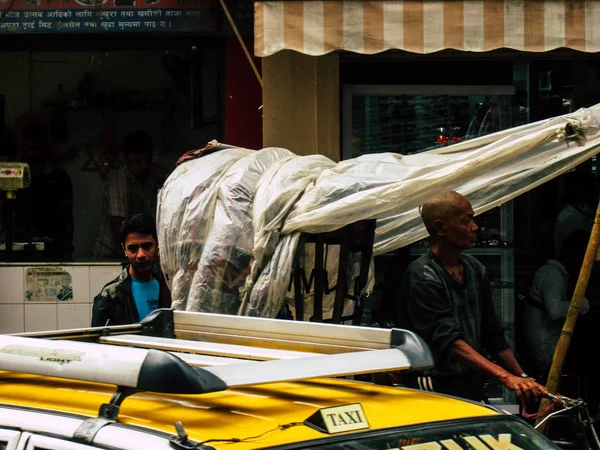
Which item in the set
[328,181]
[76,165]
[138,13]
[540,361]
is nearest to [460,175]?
[328,181]

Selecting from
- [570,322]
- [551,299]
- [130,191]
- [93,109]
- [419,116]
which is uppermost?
[93,109]

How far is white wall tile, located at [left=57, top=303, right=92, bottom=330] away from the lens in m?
8.56

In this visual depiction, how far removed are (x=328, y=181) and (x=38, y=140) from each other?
450 centimetres

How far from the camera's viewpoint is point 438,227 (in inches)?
197

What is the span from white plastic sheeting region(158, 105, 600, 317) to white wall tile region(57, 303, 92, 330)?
9.23 ft

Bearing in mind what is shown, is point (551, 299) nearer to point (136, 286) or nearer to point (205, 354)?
point (136, 286)

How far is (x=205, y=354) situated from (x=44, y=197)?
20.3 ft

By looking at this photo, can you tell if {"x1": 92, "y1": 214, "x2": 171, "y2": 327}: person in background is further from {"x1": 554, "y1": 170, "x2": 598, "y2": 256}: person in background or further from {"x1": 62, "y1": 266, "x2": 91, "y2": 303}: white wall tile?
{"x1": 554, "y1": 170, "x2": 598, "y2": 256}: person in background

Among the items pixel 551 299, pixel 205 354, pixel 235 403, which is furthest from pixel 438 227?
pixel 551 299

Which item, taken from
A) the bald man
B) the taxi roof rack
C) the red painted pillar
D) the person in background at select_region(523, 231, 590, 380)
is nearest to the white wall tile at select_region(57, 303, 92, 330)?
the red painted pillar

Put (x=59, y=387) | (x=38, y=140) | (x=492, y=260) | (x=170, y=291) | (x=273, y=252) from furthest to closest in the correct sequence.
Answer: (x=38, y=140)
(x=492, y=260)
(x=170, y=291)
(x=273, y=252)
(x=59, y=387)

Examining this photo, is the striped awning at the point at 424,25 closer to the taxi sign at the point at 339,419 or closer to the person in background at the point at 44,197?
the person in background at the point at 44,197

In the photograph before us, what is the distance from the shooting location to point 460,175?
5.59 meters

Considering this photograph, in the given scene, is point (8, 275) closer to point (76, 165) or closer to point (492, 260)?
point (76, 165)
